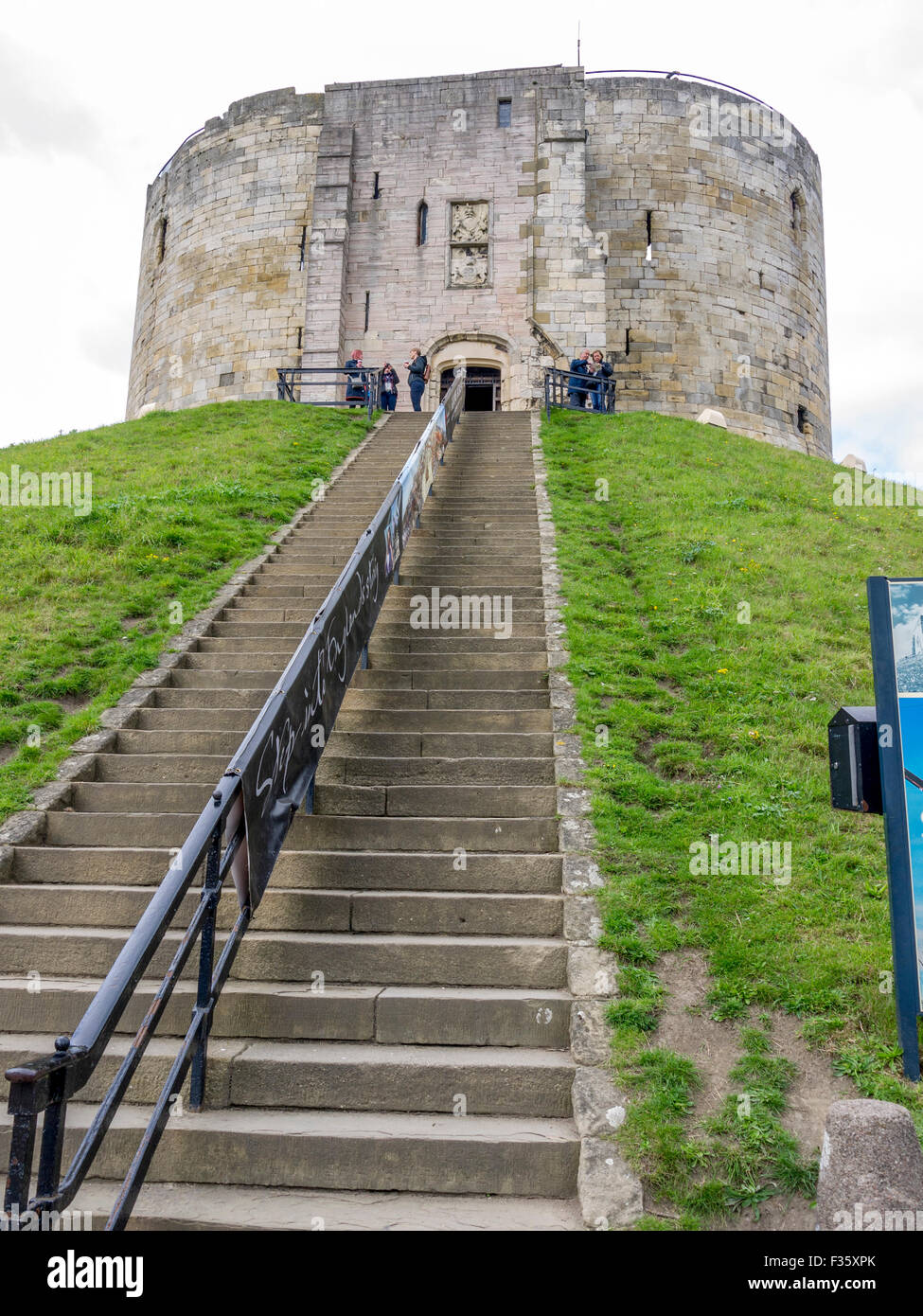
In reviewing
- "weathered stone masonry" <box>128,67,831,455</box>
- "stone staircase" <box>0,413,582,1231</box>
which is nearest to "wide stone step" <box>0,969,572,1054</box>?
"stone staircase" <box>0,413,582,1231</box>

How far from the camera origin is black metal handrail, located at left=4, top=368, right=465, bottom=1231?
251cm

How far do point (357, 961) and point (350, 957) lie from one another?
0.04m

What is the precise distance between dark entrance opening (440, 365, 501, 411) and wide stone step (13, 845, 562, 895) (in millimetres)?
18217

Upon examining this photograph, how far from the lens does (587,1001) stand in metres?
4.21

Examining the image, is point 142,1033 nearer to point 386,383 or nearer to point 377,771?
point 377,771

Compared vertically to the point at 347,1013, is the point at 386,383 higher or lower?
higher

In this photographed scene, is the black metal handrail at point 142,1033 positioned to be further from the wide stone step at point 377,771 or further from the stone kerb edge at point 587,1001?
the stone kerb edge at point 587,1001

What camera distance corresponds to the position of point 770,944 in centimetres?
445

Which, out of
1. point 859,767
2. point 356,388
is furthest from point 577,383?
point 859,767

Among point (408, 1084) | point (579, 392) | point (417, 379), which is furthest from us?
point (579, 392)

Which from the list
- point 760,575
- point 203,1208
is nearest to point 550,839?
point 203,1208

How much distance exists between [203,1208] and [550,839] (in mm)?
2585

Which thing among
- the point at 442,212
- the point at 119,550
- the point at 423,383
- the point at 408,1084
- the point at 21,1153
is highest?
the point at 442,212

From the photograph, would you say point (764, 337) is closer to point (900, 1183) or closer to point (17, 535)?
point (17, 535)
